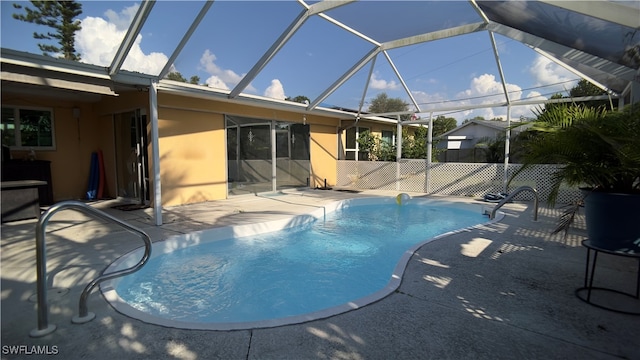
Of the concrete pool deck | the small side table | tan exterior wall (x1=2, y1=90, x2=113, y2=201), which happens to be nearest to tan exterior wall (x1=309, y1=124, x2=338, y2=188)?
tan exterior wall (x1=2, y1=90, x2=113, y2=201)

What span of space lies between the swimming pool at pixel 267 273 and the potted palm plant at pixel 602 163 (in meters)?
1.98

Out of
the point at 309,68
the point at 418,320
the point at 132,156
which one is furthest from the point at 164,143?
the point at 418,320

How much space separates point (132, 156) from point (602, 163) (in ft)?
31.5

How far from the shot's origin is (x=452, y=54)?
952cm

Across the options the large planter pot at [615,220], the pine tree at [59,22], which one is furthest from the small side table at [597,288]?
the pine tree at [59,22]

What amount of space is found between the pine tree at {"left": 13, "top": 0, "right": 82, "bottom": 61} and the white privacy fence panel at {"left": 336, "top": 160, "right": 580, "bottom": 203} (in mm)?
9900

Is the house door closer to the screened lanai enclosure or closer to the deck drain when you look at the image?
the screened lanai enclosure

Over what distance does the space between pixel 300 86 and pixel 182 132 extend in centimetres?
377

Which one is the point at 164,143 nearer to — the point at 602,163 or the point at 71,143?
the point at 71,143

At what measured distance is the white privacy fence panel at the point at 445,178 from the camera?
372 inches

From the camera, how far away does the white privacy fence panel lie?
31.0 ft

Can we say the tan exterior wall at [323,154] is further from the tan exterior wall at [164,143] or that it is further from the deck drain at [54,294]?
the deck drain at [54,294]

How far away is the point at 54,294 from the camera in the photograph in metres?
3.14

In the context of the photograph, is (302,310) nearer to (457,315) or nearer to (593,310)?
(457,315)
